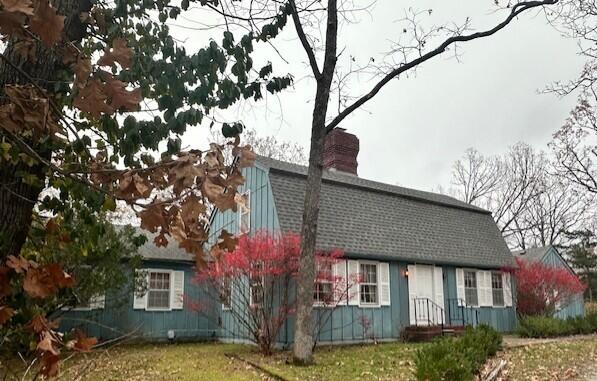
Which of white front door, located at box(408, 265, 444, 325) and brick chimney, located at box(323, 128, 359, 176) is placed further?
brick chimney, located at box(323, 128, 359, 176)

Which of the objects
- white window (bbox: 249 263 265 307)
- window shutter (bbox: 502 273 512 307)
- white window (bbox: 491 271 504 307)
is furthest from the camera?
window shutter (bbox: 502 273 512 307)

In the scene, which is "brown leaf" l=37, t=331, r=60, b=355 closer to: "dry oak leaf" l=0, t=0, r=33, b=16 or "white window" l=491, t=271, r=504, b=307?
"dry oak leaf" l=0, t=0, r=33, b=16

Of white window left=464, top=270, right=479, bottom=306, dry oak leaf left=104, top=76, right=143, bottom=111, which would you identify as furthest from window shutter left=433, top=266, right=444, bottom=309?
dry oak leaf left=104, top=76, right=143, bottom=111

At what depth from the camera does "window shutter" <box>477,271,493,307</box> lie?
17562 millimetres

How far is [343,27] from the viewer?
38.8 ft

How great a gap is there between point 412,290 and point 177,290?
7.87 metres

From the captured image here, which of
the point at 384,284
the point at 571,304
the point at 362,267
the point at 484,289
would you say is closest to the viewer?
the point at 362,267

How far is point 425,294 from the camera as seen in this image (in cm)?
1623

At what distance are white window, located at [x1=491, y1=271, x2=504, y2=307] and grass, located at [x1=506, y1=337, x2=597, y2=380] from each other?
4.68 m

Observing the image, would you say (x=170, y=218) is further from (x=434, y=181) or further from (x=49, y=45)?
(x=434, y=181)

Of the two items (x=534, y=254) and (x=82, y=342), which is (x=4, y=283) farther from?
(x=534, y=254)

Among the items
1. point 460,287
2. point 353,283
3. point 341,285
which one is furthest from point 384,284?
point 460,287

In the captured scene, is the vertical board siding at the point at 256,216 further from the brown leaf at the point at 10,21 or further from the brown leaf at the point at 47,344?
the brown leaf at the point at 10,21

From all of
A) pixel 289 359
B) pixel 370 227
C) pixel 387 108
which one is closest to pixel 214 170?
pixel 289 359
